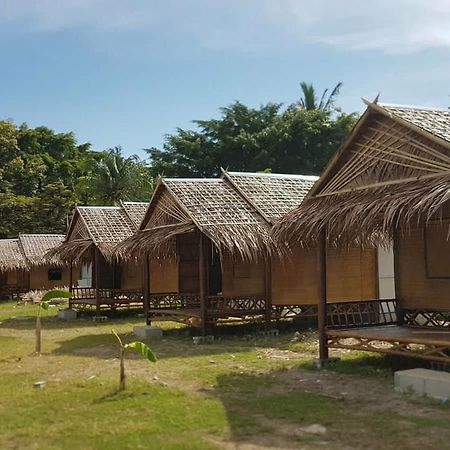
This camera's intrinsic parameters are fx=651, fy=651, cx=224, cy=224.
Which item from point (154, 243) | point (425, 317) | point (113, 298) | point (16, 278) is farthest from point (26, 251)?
point (425, 317)

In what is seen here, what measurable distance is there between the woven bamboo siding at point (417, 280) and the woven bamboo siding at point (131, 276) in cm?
1245

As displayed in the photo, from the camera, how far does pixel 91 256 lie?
903 inches

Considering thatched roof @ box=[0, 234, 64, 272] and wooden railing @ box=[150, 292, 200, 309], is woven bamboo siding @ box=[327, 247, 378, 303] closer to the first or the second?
wooden railing @ box=[150, 292, 200, 309]

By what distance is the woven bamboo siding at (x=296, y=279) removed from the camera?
14.6 m

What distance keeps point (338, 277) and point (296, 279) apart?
0.96 m

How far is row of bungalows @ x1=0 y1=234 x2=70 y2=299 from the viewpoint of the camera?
30712mm

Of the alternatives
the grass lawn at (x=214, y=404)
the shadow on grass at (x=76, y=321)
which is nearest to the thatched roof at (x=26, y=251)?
the shadow on grass at (x=76, y=321)

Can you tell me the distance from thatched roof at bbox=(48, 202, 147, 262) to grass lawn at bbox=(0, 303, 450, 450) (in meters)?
8.81

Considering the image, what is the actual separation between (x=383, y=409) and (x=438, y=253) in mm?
3760

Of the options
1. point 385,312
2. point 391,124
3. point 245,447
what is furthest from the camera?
point 385,312

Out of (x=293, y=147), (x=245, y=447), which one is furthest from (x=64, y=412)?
(x=293, y=147)

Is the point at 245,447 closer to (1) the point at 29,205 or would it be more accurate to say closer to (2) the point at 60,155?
(1) the point at 29,205

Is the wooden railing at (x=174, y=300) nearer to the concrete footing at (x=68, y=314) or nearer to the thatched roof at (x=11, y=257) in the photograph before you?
the concrete footing at (x=68, y=314)

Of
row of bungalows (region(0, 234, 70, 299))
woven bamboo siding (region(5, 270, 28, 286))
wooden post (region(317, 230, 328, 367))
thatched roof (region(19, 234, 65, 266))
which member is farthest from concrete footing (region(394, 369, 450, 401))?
woven bamboo siding (region(5, 270, 28, 286))
